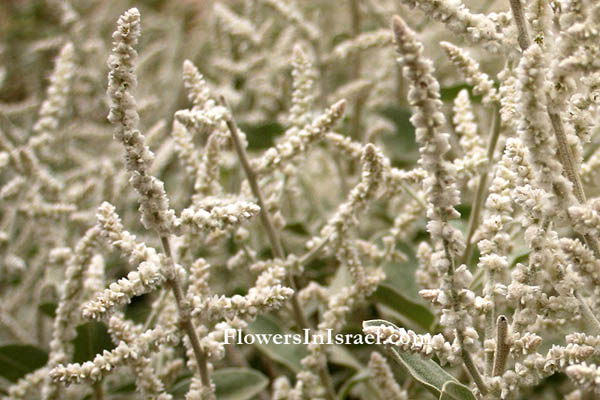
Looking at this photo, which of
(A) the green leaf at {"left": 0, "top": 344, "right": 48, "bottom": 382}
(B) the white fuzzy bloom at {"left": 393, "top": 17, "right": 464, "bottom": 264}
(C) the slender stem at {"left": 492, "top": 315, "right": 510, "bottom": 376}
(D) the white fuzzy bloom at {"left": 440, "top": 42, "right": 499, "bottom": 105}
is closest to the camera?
(B) the white fuzzy bloom at {"left": 393, "top": 17, "right": 464, "bottom": 264}

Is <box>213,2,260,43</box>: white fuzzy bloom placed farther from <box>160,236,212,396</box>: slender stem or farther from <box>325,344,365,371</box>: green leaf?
<box>160,236,212,396</box>: slender stem

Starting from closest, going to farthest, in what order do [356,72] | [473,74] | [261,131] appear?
[473,74], [261,131], [356,72]

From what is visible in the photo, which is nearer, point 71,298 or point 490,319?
point 490,319

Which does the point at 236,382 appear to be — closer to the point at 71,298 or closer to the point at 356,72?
A: the point at 71,298

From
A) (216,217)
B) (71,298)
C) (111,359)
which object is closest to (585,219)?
(216,217)

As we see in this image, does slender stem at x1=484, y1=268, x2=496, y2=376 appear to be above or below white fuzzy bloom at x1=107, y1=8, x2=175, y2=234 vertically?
below

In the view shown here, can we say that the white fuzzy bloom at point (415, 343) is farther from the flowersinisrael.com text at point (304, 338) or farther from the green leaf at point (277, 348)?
the green leaf at point (277, 348)

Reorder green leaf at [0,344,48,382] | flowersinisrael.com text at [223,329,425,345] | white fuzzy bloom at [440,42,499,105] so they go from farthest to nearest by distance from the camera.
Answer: green leaf at [0,344,48,382]
flowersinisrael.com text at [223,329,425,345]
white fuzzy bloom at [440,42,499,105]

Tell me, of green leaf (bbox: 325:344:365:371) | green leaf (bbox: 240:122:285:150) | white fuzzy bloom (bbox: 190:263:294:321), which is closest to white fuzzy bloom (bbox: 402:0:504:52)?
white fuzzy bloom (bbox: 190:263:294:321)
